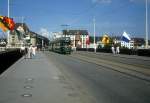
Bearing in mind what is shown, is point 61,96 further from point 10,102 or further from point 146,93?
point 146,93

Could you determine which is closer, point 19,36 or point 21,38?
point 19,36

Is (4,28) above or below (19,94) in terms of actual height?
above

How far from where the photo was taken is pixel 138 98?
36.5 ft

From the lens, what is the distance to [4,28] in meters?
39.1

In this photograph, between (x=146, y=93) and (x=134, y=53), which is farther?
(x=134, y=53)

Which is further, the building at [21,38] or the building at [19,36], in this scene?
the building at [21,38]

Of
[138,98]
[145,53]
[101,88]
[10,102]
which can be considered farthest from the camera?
[145,53]

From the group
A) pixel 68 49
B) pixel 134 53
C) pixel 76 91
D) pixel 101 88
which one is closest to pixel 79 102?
pixel 76 91

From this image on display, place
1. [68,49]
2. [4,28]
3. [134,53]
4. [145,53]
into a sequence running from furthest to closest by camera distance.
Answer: [68,49] < [134,53] < [145,53] < [4,28]

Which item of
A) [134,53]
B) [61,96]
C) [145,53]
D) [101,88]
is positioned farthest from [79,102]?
[134,53]

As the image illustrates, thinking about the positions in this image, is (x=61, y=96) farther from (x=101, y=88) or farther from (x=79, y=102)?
(x=101, y=88)

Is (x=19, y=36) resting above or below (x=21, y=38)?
above

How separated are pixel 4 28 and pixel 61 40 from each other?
1088 inches

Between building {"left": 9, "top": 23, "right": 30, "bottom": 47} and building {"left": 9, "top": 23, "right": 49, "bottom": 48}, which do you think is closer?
building {"left": 9, "top": 23, "right": 30, "bottom": 47}
